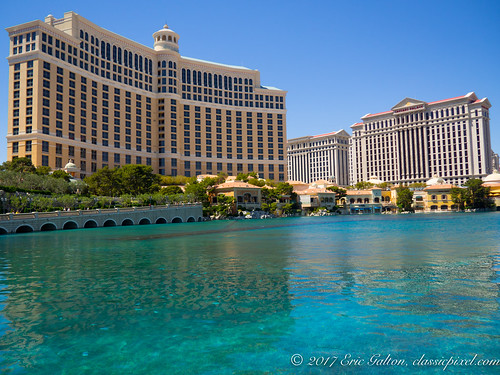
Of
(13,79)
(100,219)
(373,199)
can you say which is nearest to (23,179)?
(100,219)

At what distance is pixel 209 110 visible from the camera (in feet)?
467

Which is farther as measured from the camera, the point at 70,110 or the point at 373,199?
the point at 373,199

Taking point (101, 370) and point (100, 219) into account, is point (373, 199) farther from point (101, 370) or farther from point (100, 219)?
point (101, 370)

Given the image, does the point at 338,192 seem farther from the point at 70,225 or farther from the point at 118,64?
the point at 70,225

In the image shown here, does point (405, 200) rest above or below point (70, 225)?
above

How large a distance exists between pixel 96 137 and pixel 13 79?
25.1 meters

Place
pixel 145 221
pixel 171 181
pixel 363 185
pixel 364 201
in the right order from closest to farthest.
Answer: pixel 145 221 < pixel 171 181 < pixel 364 201 < pixel 363 185

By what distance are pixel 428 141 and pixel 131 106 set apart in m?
130

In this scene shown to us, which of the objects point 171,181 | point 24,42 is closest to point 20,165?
point 24,42

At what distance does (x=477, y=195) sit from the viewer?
116438 millimetres

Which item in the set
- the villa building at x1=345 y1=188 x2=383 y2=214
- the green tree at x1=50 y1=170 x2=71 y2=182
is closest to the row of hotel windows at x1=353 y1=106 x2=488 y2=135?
the villa building at x1=345 y1=188 x2=383 y2=214

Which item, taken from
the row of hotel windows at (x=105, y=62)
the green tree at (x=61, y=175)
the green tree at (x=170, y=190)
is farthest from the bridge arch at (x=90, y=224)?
the row of hotel windows at (x=105, y=62)

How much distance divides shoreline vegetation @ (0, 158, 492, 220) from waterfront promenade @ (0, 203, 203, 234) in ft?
13.8

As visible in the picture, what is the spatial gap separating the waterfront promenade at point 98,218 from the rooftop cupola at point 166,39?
72.1 m
